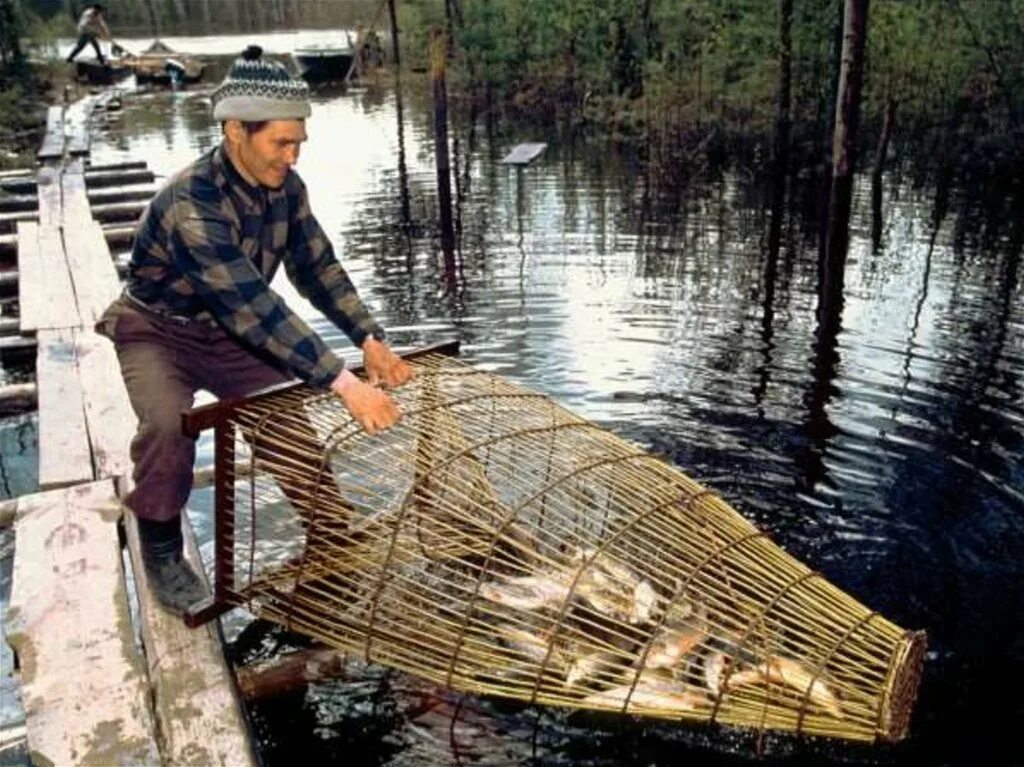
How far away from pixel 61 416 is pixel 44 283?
328cm

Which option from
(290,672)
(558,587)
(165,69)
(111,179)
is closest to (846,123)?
(558,587)

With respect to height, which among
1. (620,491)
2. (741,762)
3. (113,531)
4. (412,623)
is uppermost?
(620,491)

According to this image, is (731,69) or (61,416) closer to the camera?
(61,416)

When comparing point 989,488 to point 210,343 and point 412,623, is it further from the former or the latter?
point 210,343

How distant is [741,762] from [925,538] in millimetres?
2322

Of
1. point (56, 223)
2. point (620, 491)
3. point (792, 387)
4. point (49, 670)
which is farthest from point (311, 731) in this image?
point (56, 223)

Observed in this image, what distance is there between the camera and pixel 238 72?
3512 millimetres

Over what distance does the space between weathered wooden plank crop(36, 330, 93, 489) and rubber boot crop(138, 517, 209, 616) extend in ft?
3.40

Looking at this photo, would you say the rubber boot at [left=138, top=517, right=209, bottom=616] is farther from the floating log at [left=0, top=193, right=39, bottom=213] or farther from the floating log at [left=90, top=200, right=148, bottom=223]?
the floating log at [left=0, top=193, right=39, bottom=213]

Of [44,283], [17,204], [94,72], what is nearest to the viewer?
[44,283]

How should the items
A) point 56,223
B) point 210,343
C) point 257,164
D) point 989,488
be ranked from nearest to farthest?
point 257,164 → point 210,343 → point 989,488 → point 56,223

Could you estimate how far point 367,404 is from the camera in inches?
135

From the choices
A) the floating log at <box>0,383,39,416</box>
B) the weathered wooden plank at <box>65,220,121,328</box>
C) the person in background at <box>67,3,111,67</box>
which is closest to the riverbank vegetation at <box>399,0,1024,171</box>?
the weathered wooden plank at <box>65,220,121,328</box>

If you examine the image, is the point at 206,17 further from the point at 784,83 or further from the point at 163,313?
the point at 163,313
